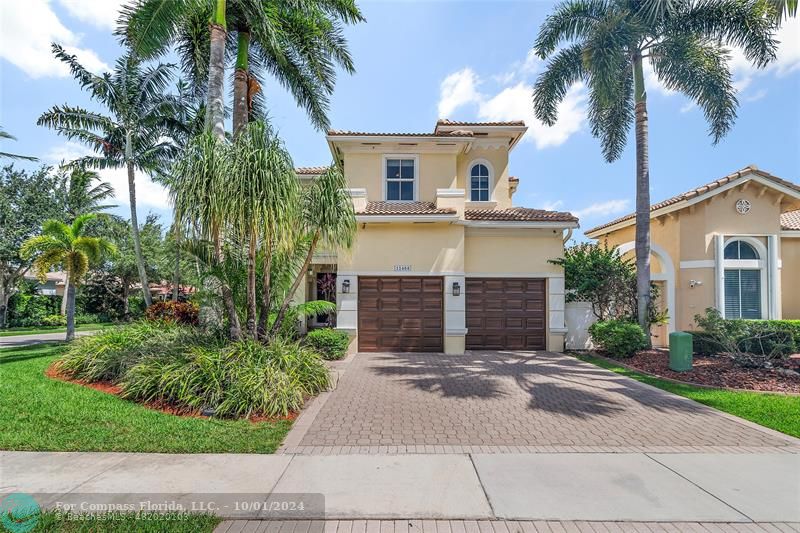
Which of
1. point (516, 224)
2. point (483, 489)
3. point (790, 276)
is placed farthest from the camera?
point (790, 276)

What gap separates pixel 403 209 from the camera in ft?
41.6

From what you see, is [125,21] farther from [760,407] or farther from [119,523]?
[760,407]

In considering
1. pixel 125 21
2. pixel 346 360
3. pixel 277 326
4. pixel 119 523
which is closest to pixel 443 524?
pixel 119 523

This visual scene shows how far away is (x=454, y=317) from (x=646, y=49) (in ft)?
37.2

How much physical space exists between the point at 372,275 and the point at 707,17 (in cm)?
1355

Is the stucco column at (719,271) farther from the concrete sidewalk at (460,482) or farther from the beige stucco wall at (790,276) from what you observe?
the concrete sidewalk at (460,482)

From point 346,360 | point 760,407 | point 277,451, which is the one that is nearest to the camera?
point 277,451

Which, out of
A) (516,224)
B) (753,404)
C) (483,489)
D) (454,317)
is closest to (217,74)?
(454,317)

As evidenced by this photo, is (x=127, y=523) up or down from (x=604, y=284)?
down

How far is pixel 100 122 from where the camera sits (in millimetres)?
15312

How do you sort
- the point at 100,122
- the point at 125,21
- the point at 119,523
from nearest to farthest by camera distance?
the point at 119,523 < the point at 125,21 < the point at 100,122

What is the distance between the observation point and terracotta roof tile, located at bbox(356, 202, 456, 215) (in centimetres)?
1205

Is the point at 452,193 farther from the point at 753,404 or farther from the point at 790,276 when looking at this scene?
the point at 790,276

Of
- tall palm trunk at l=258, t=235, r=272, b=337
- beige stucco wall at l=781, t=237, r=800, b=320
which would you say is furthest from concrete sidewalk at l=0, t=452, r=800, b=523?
beige stucco wall at l=781, t=237, r=800, b=320
